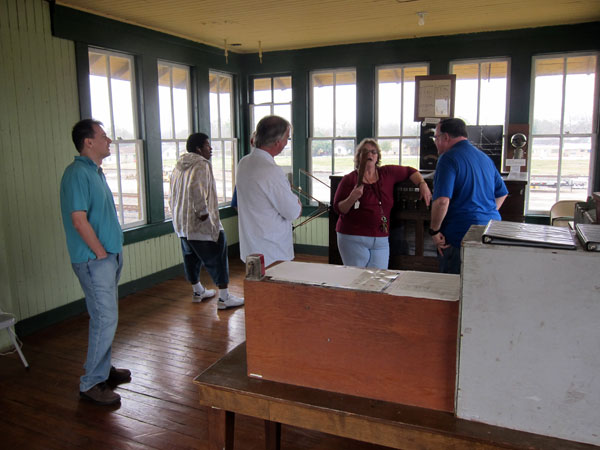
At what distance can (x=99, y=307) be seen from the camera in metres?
2.85

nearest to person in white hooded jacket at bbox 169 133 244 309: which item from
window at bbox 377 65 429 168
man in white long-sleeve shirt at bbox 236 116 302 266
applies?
man in white long-sleeve shirt at bbox 236 116 302 266

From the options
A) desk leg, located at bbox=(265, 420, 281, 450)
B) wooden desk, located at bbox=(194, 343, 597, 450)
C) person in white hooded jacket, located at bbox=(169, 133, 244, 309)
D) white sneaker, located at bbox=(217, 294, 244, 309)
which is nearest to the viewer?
wooden desk, located at bbox=(194, 343, 597, 450)

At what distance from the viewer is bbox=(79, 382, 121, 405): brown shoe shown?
2.96m

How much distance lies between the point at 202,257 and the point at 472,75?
3892mm

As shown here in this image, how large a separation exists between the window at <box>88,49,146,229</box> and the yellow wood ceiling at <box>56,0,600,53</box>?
48 centimetres

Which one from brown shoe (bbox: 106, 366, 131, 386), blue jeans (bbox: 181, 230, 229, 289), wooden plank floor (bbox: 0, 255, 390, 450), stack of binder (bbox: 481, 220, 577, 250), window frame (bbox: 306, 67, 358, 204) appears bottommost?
wooden plank floor (bbox: 0, 255, 390, 450)

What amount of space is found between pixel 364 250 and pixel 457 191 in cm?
77

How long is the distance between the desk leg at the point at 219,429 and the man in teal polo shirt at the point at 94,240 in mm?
1516

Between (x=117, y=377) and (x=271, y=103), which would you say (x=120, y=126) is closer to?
(x=271, y=103)

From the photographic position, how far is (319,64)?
21.4 feet

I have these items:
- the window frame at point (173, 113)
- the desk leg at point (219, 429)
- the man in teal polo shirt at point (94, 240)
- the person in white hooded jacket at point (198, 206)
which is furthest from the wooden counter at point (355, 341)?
the window frame at point (173, 113)

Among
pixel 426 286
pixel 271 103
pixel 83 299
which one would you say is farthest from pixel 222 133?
pixel 426 286

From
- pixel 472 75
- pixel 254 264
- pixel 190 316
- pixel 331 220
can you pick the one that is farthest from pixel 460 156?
pixel 472 75

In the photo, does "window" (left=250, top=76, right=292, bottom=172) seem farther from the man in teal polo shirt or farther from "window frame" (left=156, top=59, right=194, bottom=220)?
the man in teal polo shirt
